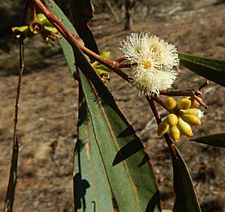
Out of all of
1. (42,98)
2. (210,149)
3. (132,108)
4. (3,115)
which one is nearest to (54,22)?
(210,149)

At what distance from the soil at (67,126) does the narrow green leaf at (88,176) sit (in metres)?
2.32

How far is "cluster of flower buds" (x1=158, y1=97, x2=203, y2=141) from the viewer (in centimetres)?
70

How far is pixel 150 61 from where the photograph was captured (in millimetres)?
754

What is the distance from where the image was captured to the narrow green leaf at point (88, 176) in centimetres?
88

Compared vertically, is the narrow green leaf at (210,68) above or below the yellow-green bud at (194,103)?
above

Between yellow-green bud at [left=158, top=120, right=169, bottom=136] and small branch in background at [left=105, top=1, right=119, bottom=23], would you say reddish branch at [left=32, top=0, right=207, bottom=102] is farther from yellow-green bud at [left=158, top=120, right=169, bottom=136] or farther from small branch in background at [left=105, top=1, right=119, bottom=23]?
small branch in background at [left=105, top=1, right=119, bottom=23]

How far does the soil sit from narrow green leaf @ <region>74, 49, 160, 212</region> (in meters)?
2.41

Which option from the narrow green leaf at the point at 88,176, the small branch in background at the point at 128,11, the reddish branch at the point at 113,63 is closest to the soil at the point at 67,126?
the small branch in background at the point at 128,11

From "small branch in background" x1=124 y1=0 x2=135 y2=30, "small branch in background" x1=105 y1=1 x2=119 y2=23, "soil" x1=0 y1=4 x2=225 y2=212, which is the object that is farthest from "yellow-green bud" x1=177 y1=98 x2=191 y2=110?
"small branch in background" x1=105 y1=1 x2=119 y2=23

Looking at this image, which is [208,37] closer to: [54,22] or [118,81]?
[118,81]

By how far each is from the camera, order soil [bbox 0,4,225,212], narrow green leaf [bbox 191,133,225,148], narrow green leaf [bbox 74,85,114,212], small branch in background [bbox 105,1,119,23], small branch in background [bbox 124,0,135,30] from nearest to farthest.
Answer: narrow green leaf [bbox 191,133,225,148] < narrow green leaf [bbox 74,85,114,212] < soil [bbox 0,4,225,212] < small branch in background [bbox 124,0,135,30] < small branch in background [bbox 105,1,119,23]

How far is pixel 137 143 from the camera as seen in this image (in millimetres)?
814

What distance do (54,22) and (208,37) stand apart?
6038 millimetres

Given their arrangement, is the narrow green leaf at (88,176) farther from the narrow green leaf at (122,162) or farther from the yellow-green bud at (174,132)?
the yellow-green bud at (174,132)
